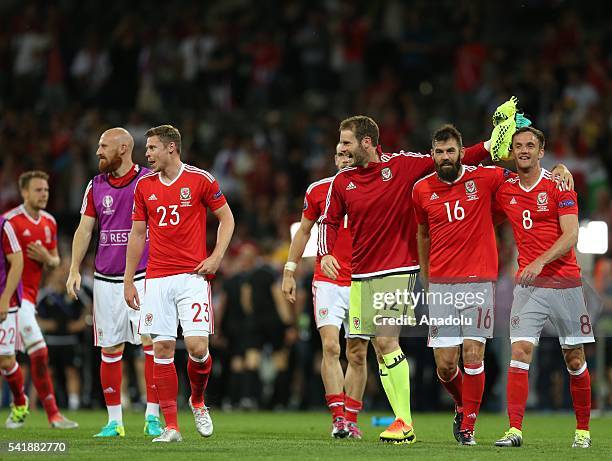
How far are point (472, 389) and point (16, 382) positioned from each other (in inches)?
222

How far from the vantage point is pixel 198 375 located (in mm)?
11391

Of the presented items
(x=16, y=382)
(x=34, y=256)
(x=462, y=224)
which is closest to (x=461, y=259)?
(x=462, y=224)

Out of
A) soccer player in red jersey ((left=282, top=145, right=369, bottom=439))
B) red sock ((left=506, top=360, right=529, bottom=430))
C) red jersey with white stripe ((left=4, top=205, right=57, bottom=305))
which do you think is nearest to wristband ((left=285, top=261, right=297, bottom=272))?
soccer player in red jersey ((left=282, top=145, right=369, bottom=439))

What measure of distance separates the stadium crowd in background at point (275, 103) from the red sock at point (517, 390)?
7.31 m

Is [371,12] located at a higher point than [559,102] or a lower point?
higher

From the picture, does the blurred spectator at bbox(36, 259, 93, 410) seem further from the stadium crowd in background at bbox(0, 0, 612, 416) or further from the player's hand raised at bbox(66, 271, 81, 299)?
the player's hand raised at bbox(66, 271, 81, 299)

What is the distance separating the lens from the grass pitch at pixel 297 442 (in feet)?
31.8

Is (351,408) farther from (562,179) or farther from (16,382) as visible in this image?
(16,382)

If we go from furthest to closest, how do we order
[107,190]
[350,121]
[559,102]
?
[559,102]
[107,190]
[350,121]

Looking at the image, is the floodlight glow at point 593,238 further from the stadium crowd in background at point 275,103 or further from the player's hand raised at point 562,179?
the player's hand raised at point 562,179

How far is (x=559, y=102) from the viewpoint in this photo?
21422 mm

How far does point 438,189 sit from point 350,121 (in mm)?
1097

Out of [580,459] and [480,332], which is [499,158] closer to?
[480,332]

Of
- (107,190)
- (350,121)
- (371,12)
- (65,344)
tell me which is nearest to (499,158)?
(350,121)
